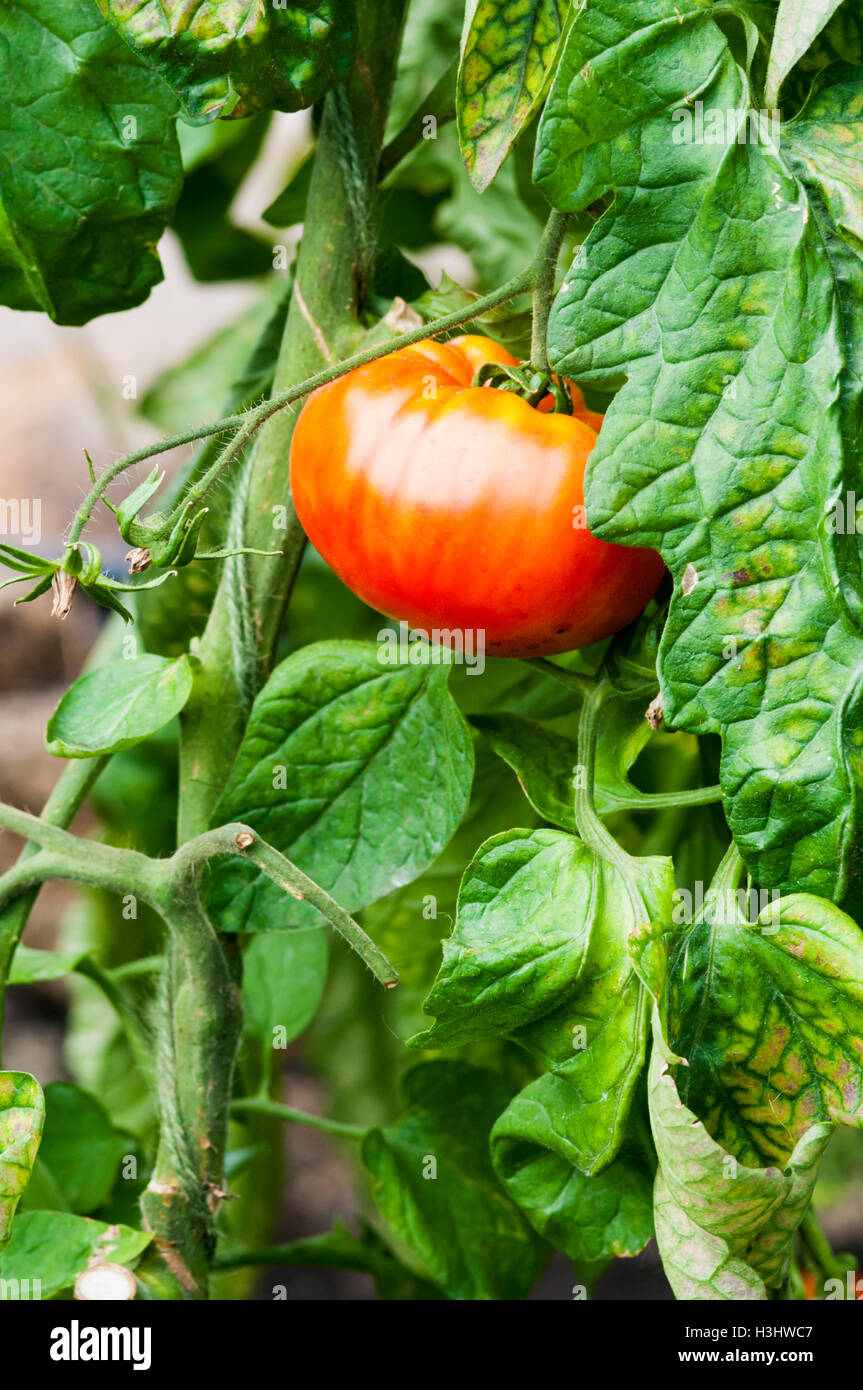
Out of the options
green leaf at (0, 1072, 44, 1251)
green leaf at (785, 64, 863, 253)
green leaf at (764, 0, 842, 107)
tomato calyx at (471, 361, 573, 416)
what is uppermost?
green leaf at (764, 0, 842, 107)

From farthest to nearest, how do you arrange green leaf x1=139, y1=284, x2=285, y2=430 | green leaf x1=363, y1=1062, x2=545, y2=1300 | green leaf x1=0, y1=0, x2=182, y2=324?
green leaf x1=139, y1=284, x2=285, y2=430, green leaf x1=363, y1=1062, x2=545, y2=1300, green leaf x1=0, y1=0, x2=182, y2=324

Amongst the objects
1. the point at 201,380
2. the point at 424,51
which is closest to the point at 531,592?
the point at 424,51

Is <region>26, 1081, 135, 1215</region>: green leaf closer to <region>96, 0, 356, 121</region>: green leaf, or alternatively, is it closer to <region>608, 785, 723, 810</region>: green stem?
<region>608, 785, 723, 810</region>: green stem

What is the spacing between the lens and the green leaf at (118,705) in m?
0.54

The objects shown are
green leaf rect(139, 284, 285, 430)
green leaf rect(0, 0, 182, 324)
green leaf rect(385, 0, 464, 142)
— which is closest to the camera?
green leaf rect(0, 0, 182, 324)

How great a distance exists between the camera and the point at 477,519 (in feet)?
1.48

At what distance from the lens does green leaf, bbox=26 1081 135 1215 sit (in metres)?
0.75

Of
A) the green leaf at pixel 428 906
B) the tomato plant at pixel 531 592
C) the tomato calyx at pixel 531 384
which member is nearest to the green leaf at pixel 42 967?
the tomato plant at pixel 531 592

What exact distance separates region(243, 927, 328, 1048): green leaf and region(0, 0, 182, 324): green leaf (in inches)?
16.6

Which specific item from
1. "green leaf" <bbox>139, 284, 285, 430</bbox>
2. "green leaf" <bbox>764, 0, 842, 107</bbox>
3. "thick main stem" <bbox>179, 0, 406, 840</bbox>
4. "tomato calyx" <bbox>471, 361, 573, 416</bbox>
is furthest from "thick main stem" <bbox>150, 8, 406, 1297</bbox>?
"green leaf" <bbox>139, 284, 285, 430</bbox>
